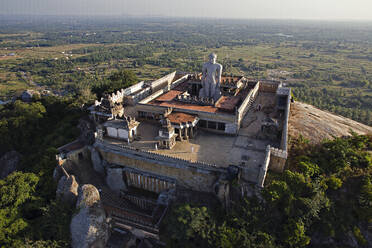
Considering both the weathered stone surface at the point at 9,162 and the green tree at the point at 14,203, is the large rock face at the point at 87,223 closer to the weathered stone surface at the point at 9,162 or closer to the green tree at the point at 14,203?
the green tree at the point at 14,203

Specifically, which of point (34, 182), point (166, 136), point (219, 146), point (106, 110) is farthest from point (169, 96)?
point (34, 182)

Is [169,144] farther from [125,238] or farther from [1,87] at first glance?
[1,87]

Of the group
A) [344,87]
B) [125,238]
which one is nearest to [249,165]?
[125,238]

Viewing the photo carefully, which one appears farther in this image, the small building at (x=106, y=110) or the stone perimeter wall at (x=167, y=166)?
the small building at (x=106, y=110)

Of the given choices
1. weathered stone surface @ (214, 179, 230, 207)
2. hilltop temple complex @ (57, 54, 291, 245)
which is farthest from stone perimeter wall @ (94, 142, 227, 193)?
weathered stone surface @ (214, 179, 230, 207)

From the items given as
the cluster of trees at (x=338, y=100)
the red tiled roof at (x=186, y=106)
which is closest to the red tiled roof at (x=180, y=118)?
the red tiled roof at (x=186, y=106)

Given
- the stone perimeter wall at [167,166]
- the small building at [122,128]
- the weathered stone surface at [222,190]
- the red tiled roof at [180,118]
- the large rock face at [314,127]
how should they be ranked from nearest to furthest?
the weathered stone surface at [222,190] → the stone perimeter wall at [167,166] → the small building at [122,128] → the red tiled roof at [180,118] → the large rock face at [314,127]

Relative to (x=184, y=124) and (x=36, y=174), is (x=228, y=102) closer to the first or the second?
(x=184, y=124)
